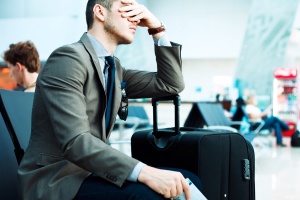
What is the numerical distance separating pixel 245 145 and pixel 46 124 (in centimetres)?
82

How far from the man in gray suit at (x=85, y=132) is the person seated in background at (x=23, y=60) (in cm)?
165

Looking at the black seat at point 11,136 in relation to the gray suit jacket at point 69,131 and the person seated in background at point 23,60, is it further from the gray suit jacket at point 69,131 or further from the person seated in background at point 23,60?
the person seated in background at point 23,60

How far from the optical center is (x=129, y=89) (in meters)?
1.88

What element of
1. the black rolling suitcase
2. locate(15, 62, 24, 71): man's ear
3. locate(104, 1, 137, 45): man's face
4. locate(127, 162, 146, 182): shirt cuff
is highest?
locate(104, 1, 137, 45): man's face

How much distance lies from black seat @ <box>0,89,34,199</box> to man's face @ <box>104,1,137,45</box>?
1.82 feet

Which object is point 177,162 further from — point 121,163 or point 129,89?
point 121,163

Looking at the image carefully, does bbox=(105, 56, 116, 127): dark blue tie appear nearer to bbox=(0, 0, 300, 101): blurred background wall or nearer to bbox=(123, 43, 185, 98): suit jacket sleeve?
bbox=(123, 43, 185, 98): suit jacket sleeve

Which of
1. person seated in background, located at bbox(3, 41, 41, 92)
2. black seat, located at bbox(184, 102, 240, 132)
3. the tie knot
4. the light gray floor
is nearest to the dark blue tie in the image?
the tie knot

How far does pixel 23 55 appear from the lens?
3.12 metres

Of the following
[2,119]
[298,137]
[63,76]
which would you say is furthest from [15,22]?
[63,76]

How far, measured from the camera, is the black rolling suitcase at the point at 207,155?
1.79m

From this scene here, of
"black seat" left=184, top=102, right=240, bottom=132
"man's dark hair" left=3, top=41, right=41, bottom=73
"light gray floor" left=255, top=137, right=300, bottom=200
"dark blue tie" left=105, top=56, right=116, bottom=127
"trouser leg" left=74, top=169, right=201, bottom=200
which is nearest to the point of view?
"trouser leg" left=74, top=169, right=201, bottom=200

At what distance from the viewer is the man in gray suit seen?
1.28m

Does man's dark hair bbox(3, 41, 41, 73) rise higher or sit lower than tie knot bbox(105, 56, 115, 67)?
lower
